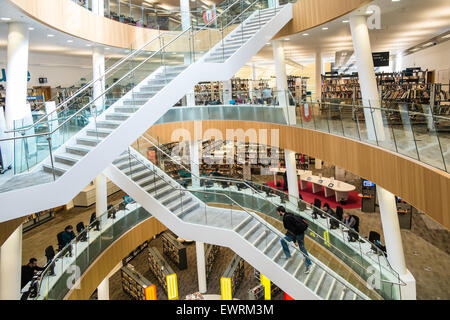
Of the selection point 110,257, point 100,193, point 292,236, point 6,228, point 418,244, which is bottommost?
point 418,244

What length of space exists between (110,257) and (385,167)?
8.20 metres

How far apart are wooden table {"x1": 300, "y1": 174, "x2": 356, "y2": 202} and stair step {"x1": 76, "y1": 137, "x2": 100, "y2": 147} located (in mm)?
11708

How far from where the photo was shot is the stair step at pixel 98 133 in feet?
23.0

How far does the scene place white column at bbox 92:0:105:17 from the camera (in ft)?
38.3

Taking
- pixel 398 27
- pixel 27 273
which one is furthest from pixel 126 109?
pixel 398 27

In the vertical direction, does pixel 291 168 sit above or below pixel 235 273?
above

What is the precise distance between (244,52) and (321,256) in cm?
574

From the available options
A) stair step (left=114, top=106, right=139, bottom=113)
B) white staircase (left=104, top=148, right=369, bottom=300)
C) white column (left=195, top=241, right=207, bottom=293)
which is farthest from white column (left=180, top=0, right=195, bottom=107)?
stair step (left=114, top=106, right=139, bottom=113)

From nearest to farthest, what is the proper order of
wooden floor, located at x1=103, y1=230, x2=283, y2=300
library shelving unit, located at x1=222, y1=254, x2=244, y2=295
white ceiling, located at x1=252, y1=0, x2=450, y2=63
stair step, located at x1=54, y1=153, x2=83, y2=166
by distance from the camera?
stair step, located at x1=54, y1=153, x2=83, y2=166, white ceiling, located at x1=252, y1=0, x2=450, y2=63, library shelving unit, located at x1=222, y1=254, x2=244, y2=295, wooden floor, located at x1=103, y1=230, x2=283, y2=300

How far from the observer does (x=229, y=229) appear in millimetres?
8219

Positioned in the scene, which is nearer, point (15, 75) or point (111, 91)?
point (111, 91)

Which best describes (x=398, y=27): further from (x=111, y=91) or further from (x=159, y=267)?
(x=159, y=267)

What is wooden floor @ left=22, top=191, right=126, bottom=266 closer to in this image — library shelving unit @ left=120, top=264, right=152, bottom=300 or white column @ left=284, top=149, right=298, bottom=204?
library shelving unit @ left=120, top=264, right=152, bottom=300

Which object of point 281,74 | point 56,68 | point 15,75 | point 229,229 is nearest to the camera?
point 15,75
